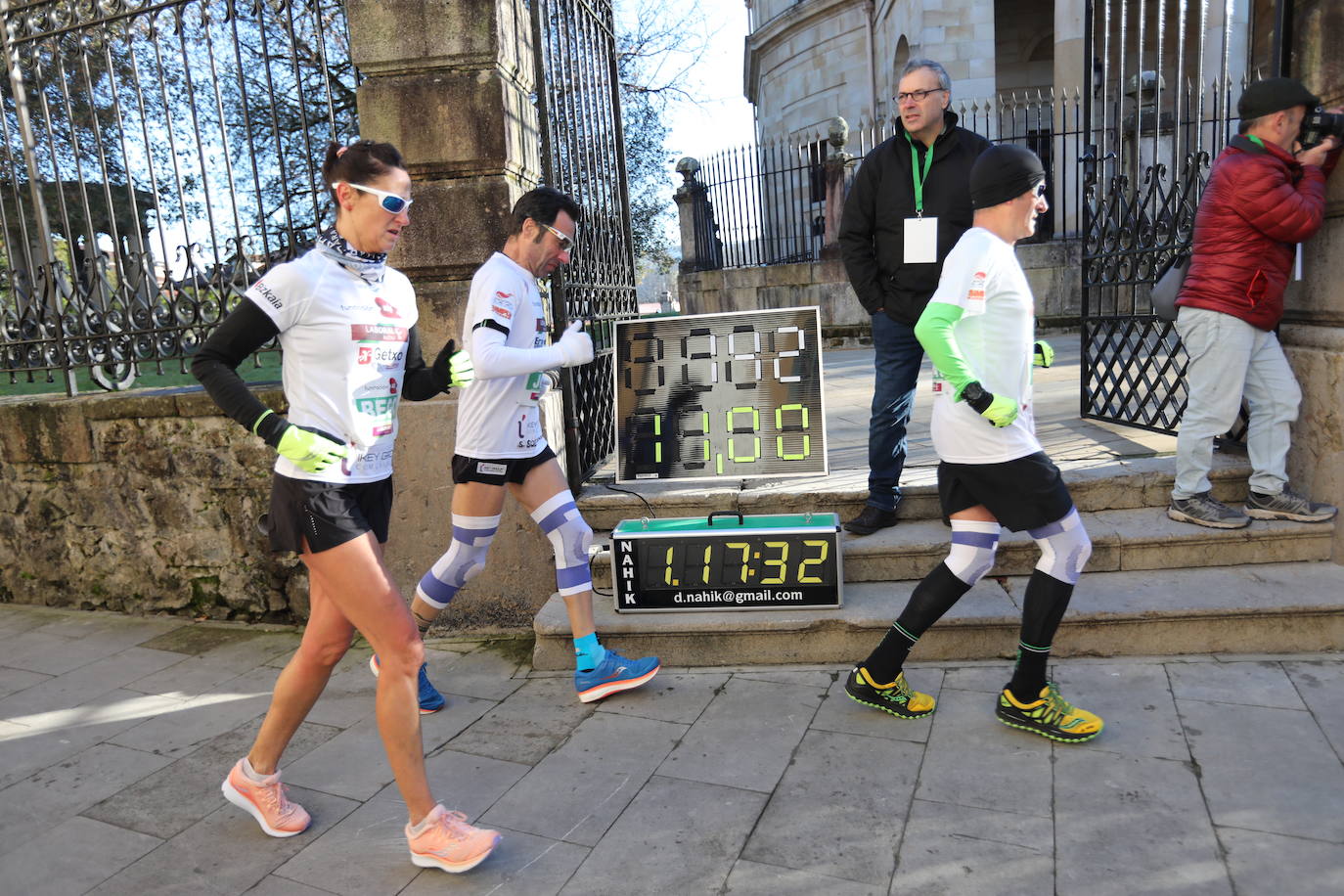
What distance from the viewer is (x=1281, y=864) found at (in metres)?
2.64

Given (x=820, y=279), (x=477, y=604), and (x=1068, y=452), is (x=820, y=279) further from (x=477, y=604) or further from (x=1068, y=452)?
(x=477, y=604)

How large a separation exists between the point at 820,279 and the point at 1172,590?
39.1 ft

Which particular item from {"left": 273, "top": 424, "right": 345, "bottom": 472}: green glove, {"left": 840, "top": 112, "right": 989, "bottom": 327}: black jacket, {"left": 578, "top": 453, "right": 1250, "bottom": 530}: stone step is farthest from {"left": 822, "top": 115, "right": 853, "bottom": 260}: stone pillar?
{"left": 273, "top": 424, "right": 345, "bottom": 472}: green glove

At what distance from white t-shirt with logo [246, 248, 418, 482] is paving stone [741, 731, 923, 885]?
178 cm

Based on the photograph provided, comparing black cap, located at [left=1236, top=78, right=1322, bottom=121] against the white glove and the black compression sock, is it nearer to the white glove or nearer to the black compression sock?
the black compression sock

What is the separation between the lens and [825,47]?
24797 mm

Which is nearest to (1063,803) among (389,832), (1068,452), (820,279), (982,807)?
(982,807)

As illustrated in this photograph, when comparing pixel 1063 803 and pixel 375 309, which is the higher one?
pixel 375 309

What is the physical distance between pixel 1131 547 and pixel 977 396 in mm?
1944

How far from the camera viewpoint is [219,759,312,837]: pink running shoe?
3172mm

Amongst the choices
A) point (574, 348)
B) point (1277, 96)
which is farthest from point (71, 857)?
point (1277, 96)

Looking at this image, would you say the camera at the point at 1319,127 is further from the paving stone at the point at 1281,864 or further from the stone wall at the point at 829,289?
the stone wall at the point at 829,289

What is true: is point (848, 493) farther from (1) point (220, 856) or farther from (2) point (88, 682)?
(2) point (88, 682)

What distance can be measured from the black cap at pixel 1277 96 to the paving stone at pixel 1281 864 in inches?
124
